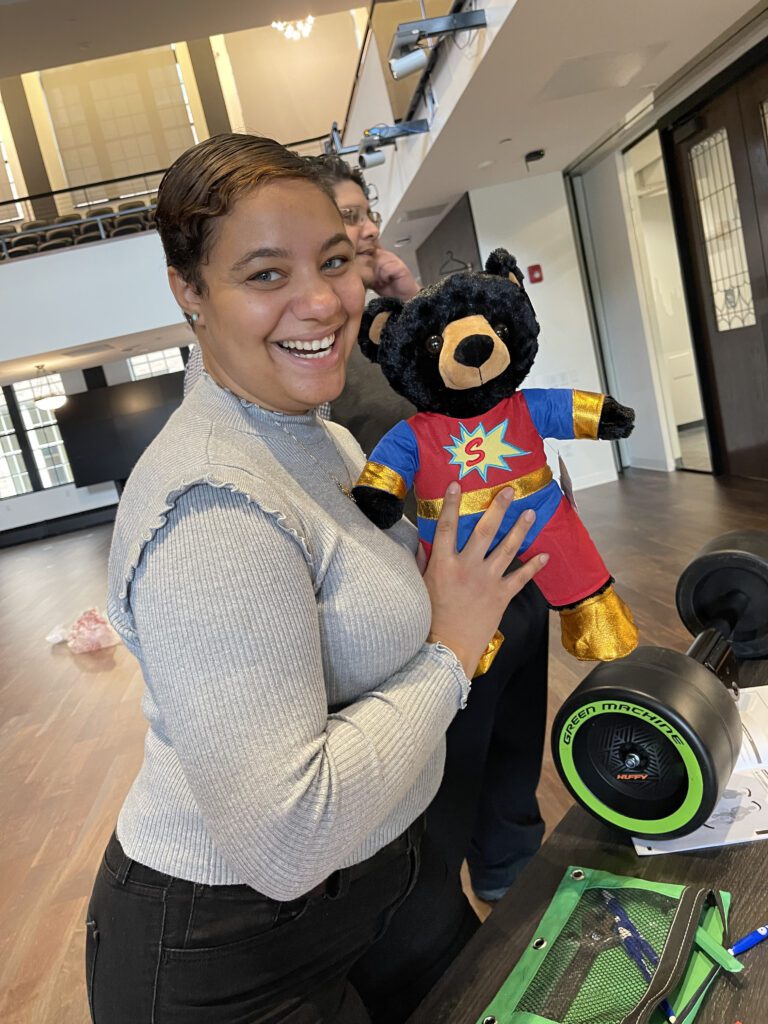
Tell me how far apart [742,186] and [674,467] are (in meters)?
2.39

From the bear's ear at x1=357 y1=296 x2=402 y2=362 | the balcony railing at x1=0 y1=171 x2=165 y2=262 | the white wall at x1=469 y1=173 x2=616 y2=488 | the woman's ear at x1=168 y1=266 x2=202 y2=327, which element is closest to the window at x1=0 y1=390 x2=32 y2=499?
the balcony railing at x1=0 y1=171 x2=165 y2=262

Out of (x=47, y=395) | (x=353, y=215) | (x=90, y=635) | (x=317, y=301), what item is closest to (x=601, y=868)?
(x=317, y=301)

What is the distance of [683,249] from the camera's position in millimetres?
5582

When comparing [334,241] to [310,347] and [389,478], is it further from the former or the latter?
[389,478]

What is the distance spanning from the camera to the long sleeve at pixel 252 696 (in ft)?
2.04

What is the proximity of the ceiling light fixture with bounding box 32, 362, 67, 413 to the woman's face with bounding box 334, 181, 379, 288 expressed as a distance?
33.5ft

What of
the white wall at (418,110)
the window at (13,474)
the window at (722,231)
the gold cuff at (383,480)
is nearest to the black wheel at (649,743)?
the gold cuff at (383,480)

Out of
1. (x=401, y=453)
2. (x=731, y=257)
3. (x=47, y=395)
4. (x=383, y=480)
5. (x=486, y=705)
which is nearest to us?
(x=383, y=480)

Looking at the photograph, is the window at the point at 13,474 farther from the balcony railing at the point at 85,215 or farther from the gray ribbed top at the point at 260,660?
the gray ribbed top at the point at 260,660

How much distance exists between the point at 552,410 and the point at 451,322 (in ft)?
0.72

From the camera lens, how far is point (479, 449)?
1209 mm

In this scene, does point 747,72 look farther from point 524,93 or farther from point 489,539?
point 489,539

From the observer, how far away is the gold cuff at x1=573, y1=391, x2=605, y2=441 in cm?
121

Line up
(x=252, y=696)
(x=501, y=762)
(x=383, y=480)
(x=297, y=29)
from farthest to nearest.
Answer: (x=297, y=29) → (x=501, y=762) → (x=383, y=480) → (x=252, y=696)
